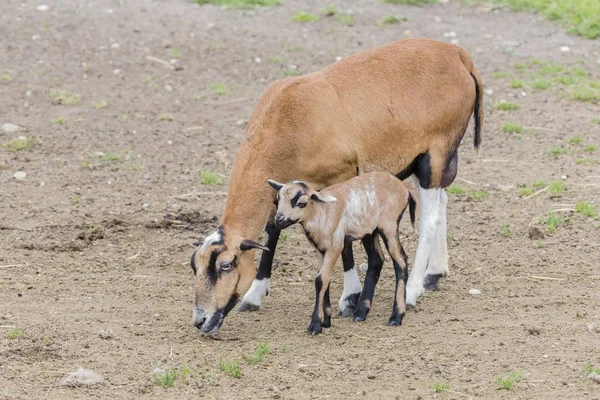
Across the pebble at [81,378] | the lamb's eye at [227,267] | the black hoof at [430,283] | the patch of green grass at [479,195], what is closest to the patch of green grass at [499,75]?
the patch of green grass at [479,195]

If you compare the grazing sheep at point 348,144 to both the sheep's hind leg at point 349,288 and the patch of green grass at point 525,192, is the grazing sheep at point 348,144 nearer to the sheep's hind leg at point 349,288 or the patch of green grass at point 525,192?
the sheep's hind leg at point 349,288

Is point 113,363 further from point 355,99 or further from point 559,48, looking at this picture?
point 559,48

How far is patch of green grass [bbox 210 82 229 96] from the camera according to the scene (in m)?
14.4

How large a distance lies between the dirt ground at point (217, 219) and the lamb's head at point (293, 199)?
934mm

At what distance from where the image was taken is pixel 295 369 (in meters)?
7.51

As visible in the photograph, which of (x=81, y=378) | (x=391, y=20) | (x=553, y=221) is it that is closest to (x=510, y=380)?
(x=81, y=378)

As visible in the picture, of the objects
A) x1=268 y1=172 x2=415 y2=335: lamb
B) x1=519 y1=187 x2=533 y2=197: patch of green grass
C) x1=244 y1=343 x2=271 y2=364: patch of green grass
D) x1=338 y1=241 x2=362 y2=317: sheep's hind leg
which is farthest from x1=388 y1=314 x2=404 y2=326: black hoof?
x1=519 y1=187 x2=533 y2=197: patch of green grass

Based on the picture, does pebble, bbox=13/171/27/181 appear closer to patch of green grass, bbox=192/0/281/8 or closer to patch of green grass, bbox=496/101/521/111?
patch of green grass, bbox=496/101/521/111

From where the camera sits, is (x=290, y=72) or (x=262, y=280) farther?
(x=290, y=72)

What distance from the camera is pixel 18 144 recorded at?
1255 centimetres

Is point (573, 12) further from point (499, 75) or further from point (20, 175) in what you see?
point (20, 175)

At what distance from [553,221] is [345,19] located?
744 centimetres

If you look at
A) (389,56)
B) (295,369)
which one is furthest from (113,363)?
(389,56)

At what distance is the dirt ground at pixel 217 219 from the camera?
7492 millimetres
